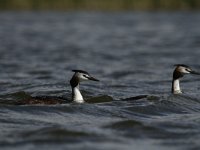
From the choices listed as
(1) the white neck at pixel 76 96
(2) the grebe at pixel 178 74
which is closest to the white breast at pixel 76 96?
(1) the white neck at pixel 76 96

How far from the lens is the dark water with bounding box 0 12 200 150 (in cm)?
1234

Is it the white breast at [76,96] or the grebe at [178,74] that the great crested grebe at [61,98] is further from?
the grebe at [178,74]

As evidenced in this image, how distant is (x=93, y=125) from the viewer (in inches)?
531

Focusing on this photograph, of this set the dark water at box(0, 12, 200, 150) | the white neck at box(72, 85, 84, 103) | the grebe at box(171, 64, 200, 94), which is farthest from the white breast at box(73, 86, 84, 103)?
the grebe at box(171, 64, 200, 94)

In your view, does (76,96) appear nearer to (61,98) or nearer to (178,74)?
(61,98)

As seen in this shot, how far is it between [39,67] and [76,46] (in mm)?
9677

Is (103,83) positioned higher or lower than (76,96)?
higher

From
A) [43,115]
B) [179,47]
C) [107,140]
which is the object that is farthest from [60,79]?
[179,47]

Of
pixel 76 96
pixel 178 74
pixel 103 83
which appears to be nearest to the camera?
pixel 76 96

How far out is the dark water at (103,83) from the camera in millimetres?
12336

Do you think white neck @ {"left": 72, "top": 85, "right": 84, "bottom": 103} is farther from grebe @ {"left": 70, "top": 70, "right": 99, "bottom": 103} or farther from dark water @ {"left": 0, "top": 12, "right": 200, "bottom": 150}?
dark water @ {"left": 0, "top": 12, "right": 200, "bottom": 150}

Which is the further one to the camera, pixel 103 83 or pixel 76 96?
pixel 103 83

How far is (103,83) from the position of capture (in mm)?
21344

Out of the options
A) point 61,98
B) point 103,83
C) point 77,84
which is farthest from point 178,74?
point 103,83
